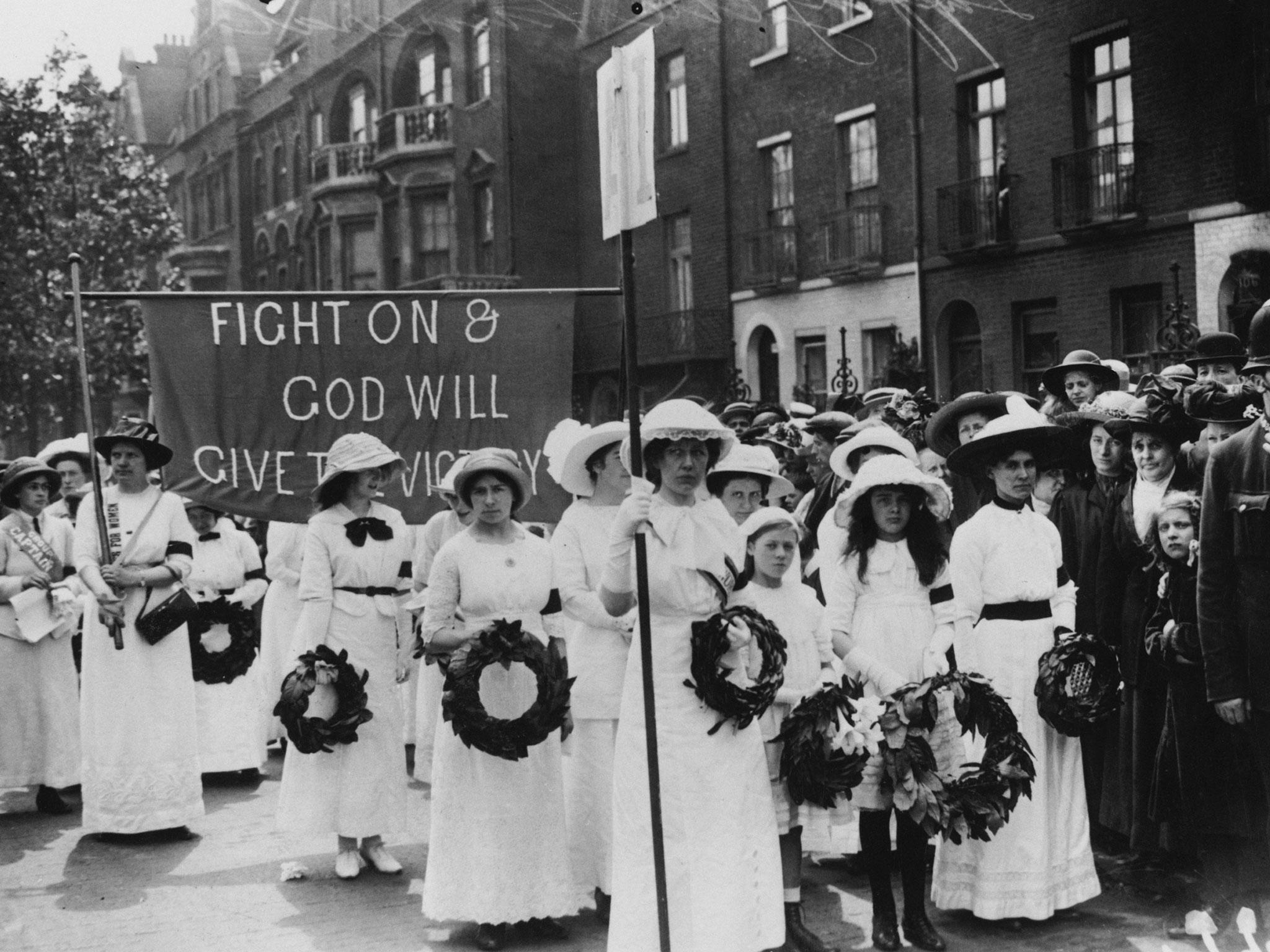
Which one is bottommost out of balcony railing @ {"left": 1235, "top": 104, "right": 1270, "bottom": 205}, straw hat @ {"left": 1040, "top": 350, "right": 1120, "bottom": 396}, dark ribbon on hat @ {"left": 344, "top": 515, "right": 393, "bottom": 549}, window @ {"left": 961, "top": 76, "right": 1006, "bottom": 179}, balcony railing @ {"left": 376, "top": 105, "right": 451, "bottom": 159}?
dark ribbon on hat @ {"left": 344, "top": 515, "right": 393, "bottom": 549}

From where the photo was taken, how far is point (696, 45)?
27.0 metres

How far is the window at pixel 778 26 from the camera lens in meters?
25.1

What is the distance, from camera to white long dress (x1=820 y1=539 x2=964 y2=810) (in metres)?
6.43

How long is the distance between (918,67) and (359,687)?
18105 mm

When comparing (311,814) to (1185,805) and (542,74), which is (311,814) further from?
(542,74)

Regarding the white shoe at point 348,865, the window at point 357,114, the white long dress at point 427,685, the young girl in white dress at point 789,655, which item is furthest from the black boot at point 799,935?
the window at point 357,114

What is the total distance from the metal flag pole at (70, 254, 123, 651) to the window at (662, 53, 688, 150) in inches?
831

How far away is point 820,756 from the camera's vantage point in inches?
225

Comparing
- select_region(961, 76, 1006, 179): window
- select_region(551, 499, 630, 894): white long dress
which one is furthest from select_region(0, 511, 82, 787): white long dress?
select_region(961, 76, 1006, 179): window

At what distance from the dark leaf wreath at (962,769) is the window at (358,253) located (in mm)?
34114

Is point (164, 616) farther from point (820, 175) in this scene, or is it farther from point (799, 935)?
point (820, 175)

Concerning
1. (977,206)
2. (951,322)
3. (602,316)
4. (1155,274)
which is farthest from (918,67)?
(602,316)

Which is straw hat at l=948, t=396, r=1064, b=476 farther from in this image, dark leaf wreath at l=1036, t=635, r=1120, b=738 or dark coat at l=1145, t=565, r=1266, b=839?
dark leaf wreath at l=1036, t=635, r=1120, b=738

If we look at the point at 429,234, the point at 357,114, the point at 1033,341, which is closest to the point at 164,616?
the point at 1033,341
